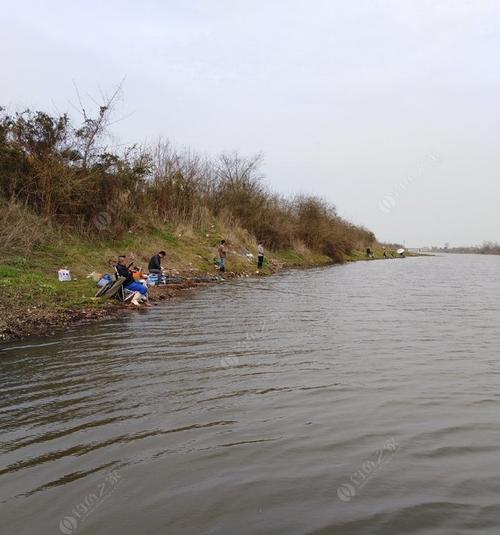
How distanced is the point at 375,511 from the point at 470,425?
7.60 feet

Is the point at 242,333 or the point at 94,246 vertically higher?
the point at 94,246

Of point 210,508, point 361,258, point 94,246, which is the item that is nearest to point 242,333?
Result: point 210,508

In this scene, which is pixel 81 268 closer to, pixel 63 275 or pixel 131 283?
pixel 63 275

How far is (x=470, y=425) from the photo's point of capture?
558cm

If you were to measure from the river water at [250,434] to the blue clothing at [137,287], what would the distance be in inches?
189

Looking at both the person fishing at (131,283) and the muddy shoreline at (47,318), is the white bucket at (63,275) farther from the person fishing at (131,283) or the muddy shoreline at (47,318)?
the muddy shoreline at (47,318)

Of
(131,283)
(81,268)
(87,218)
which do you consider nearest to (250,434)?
(131,283)

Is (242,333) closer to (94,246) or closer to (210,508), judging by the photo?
(210,508)

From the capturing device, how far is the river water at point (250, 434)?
385 centimetres

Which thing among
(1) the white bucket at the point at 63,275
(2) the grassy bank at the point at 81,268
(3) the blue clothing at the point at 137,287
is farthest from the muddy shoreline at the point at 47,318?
(1) the white bucket at the point at 63,275

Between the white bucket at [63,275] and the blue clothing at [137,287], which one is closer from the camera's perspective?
the blue clothing at [137,287]

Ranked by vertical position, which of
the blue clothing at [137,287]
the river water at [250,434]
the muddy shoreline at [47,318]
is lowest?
the river water at [250,434]

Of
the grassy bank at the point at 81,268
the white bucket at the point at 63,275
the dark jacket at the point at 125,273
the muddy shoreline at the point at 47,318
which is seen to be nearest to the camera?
the muddy shoreline at the point at 47,318

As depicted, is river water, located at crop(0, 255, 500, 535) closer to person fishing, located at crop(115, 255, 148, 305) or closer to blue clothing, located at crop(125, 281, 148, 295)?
person fishing, located at crop(115, 255, 148, 305)
